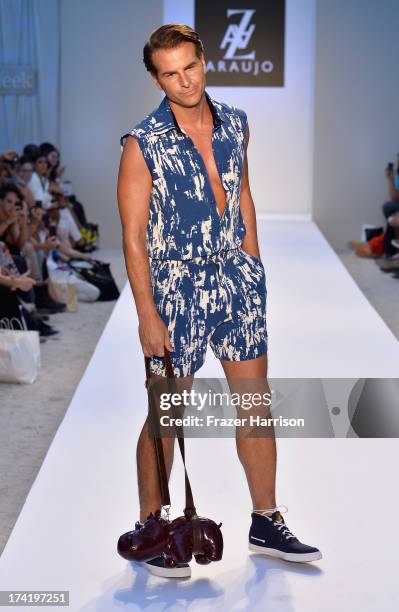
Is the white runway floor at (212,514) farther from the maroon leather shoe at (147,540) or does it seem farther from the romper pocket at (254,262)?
the romper pocket at (254,262)

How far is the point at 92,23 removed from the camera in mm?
10023

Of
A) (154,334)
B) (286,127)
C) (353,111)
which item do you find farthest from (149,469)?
(286,127)

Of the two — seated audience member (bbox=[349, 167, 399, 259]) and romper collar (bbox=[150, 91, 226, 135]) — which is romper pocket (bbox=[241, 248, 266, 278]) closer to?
romper collar (bbox=[150, 91, 226, 135])

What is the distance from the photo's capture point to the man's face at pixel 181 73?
2062mm

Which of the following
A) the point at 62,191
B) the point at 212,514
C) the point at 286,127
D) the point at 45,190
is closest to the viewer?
the point at 212,514

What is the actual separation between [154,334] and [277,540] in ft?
1.70

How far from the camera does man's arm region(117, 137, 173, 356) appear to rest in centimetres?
208

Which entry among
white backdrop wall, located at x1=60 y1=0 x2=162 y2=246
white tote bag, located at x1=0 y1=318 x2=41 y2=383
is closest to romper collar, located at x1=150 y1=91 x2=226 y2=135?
→ white tote bag, located at x1=0 y1=318 x2=41 y2=383

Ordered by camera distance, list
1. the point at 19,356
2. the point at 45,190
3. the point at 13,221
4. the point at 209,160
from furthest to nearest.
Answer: the point at 45,190, the point at 13,221, the point at 19,356, the point at 209,160

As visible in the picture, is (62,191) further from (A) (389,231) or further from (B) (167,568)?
(B) (167,568)

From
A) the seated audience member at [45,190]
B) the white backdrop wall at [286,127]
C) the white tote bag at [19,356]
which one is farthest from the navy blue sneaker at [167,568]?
the white backdrop wall at [286,127]

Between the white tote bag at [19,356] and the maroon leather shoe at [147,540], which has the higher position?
the maroon leather shoe at [147,540]

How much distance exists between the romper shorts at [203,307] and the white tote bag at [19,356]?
2.38 metres

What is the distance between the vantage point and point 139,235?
2.09 meters
